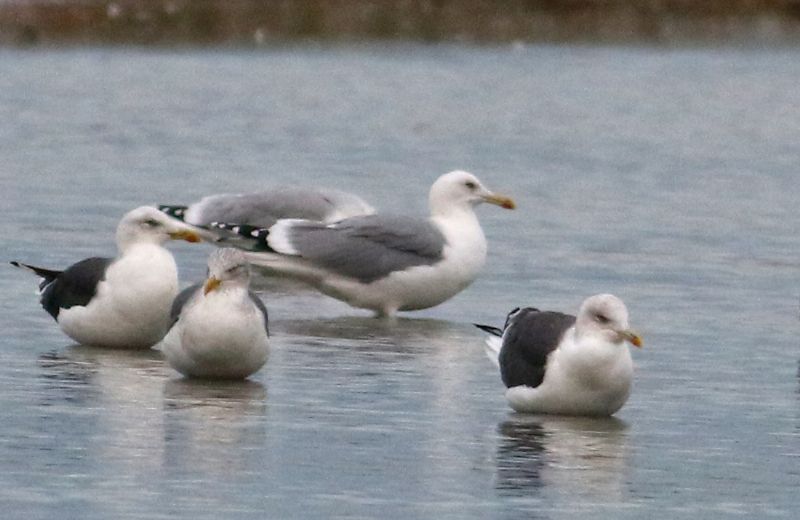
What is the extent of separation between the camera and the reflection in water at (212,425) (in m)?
8.64

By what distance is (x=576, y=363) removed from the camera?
9.60 meters

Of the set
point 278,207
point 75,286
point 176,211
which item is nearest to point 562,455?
point 75,286

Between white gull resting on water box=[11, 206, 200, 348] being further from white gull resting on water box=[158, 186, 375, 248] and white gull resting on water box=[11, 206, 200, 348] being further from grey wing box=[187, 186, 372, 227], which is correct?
grey wing box=[187, 186, 372, 227]

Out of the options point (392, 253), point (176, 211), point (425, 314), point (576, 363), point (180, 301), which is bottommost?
point (425, 314)

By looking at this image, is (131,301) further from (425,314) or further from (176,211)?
(176,211)

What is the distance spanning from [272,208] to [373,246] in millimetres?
1671

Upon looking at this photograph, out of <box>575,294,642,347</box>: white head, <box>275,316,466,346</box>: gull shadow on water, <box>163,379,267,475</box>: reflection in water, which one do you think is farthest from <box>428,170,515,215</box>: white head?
<box>575,294,642,347</box>: white head

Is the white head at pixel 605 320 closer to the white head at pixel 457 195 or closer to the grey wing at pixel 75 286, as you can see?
the grey wing at pixel 75 286

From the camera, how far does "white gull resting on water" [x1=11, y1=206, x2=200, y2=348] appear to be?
11.2 meters

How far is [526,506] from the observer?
804cm

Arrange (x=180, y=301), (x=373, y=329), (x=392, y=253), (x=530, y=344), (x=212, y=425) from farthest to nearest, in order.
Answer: (x=392, y=253) < (x=373, y=329) < (x=180, y=301) < (x=530, y=344) < (x=212, y=425)

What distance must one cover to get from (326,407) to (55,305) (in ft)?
7.35

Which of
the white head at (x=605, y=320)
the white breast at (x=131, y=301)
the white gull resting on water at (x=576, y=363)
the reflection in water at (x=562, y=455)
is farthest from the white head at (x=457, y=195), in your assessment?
the white head at (x=605, y=320)

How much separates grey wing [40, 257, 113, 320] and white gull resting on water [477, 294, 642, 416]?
7.77ft
